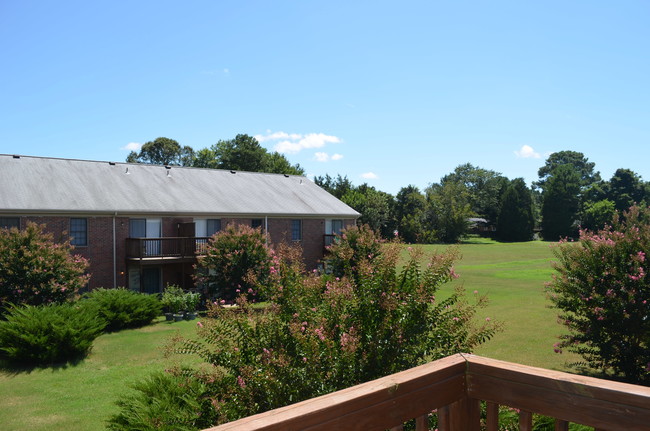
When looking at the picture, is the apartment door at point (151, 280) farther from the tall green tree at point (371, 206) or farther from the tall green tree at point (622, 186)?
the tall green tree at point (622, 186)

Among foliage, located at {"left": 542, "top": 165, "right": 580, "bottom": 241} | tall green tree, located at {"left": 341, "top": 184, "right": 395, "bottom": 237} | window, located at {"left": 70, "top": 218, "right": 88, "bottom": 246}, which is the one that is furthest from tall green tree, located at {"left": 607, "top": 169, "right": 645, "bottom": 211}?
window, located at {"left": 70, "top": 218, "right": 88, "bottom": 246}

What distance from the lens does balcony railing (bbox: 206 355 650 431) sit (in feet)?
5.38

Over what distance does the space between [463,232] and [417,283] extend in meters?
67.2

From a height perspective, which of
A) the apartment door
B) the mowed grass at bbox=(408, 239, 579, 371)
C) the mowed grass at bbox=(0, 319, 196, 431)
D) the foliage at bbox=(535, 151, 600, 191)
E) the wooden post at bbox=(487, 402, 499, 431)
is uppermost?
the foliage at bbox=(535, 151, 600, 191)

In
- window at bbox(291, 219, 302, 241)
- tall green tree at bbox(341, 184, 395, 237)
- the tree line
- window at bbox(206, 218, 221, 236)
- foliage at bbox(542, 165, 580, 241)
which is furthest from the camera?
foliage at bbox(542, 165, 580, 241)

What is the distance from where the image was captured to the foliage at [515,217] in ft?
240

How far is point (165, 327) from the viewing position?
18125mm

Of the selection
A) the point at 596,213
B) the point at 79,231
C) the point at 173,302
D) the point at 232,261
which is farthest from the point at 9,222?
the point at 596,213

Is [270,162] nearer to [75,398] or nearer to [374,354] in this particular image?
[75,398]

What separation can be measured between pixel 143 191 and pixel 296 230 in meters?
9.54

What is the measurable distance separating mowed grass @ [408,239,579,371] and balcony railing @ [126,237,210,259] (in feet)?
41.7

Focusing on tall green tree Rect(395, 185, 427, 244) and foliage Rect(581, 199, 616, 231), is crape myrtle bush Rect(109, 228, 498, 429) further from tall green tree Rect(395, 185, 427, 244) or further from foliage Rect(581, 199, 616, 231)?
foliage Rect(581, 199, 616, 231)

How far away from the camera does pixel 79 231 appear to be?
23.5 meters

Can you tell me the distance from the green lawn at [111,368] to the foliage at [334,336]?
1.23m
